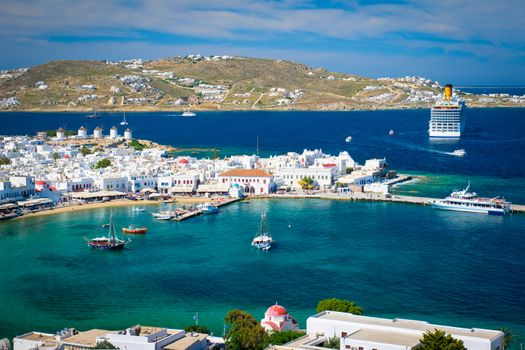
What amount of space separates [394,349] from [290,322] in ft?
13.2

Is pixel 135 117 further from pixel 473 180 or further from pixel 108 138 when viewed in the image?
pixel 473 180

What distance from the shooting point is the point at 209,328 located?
61.1 ft

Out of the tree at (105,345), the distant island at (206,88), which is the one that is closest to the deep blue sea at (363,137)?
the distant island at (206,88)

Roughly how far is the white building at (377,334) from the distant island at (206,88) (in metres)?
109

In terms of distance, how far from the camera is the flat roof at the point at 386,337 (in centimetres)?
1385

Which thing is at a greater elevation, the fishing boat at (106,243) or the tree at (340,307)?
the fishing boat at (106,243)

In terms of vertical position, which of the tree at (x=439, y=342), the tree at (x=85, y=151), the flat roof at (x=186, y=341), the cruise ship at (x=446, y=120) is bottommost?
the flat roof at (x=186, y=341)

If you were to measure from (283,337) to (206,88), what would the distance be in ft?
406

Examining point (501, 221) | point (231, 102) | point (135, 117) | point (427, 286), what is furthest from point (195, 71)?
point (427, 286)

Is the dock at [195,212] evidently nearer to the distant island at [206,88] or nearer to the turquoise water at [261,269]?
the turquoise water at [261,269]

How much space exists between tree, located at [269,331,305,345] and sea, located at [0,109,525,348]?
9.73 feet

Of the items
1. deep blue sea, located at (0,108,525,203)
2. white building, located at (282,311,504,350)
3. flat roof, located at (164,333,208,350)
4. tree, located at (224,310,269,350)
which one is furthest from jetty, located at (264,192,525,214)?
flat roof, located at (164,333,208,350)

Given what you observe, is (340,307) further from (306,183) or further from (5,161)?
(5,161)

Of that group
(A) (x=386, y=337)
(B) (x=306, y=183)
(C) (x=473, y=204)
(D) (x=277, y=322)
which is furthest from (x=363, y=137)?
(A) (x=386, y=337)
